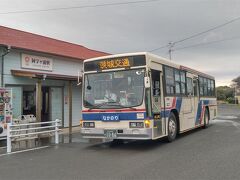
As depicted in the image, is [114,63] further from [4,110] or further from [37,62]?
[37,62]

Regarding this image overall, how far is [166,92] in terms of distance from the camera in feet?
36.4

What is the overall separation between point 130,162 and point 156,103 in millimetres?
2775

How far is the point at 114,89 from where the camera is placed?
32.8 feet

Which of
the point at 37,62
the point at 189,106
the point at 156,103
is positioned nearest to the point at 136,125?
the point at 156,103

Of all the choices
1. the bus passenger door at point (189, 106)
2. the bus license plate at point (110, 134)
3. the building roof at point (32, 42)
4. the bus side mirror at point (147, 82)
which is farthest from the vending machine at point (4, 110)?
the bus passenger door at point (189, 106)

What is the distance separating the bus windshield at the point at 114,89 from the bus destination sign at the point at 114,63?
205 mm

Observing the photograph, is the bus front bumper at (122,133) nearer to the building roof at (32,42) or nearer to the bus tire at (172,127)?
the bus tire at (172,127)

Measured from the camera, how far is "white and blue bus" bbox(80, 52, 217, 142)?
9.53 metres

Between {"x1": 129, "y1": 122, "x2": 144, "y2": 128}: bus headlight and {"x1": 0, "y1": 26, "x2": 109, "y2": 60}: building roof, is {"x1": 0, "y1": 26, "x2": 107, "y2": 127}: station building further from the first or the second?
{"x1": 129, "y1": 122, "x2": 144, "y2": 128}: bus headlight

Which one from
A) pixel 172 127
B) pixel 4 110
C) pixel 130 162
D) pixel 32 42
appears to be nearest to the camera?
pixel 130 162

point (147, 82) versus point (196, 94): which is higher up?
point (147, 82)

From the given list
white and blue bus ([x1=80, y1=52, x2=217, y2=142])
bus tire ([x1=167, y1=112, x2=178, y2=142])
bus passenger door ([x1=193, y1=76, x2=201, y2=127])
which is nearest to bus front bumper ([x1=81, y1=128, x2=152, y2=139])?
white and blue bus ([x1=80, y1=52, x2=217, y2=142])

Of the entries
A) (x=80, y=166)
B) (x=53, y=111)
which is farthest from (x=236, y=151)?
A: (x=53, y=111)

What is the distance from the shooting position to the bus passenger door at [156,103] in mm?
9893
